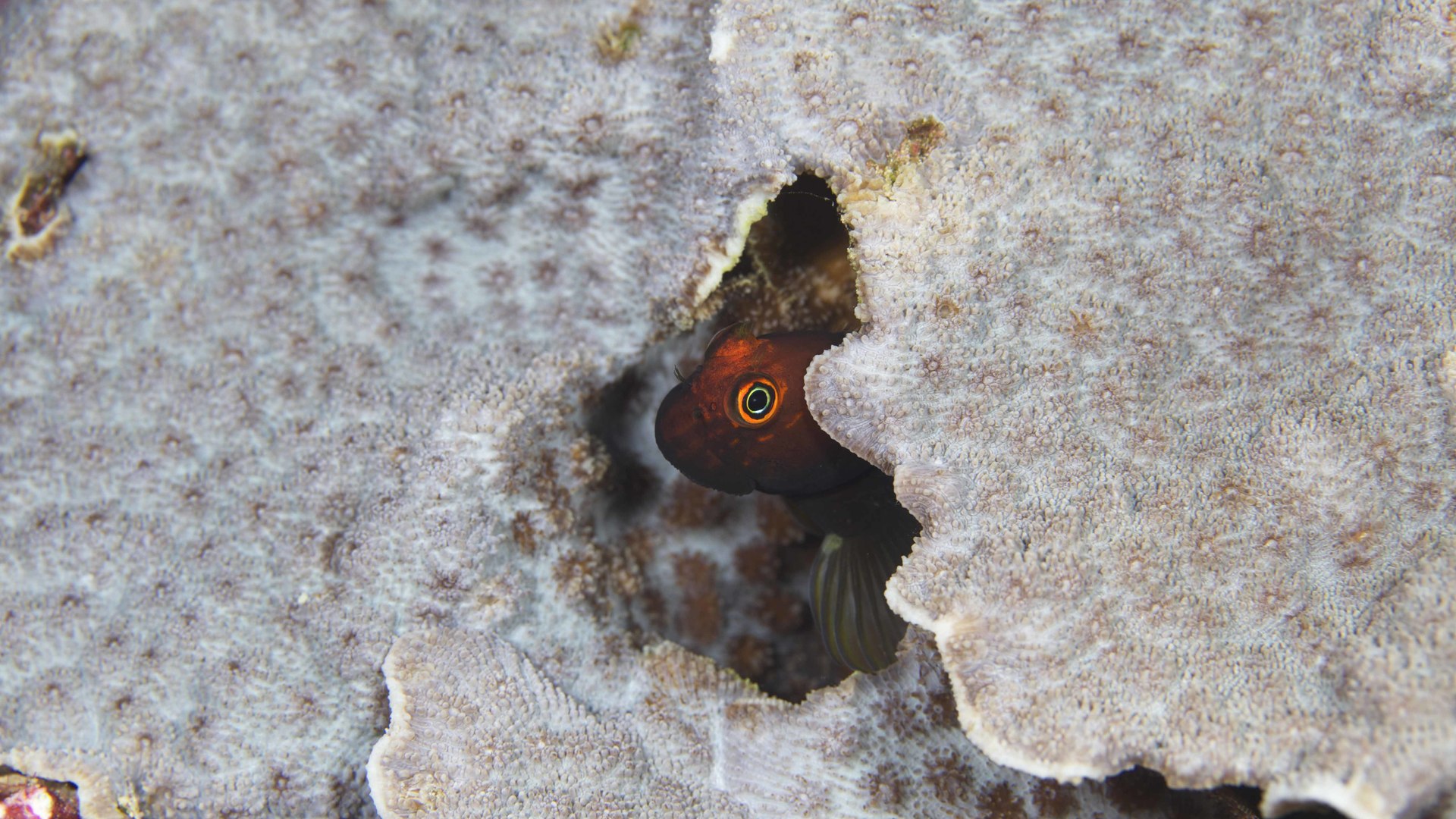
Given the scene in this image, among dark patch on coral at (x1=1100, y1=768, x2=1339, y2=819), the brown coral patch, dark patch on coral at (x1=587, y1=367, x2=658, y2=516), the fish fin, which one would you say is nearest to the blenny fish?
the fish fin

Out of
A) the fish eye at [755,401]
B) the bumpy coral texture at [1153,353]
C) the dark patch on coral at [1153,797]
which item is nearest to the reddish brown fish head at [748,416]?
the fish eye at [755,401]

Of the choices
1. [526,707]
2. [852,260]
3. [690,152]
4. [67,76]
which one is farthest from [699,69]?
[67,76]

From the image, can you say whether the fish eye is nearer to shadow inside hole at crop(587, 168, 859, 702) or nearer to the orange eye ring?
the orange eye ring

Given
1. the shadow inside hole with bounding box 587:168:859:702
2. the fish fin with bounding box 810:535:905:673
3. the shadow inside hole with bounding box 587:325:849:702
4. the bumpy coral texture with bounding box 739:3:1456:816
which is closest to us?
the bumpy coral texture with bounding box 739:3:1456:816

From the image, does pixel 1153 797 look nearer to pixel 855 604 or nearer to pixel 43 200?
pixel 855 604

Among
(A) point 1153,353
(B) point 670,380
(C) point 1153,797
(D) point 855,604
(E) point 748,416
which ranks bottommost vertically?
(D) point 855,604

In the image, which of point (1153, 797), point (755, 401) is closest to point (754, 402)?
point (755, 401)

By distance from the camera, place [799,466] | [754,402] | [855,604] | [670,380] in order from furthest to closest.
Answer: [670,380], [855,604], [799,466], [754,402]

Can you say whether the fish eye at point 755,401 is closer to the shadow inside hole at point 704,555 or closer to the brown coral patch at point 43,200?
the shadow inside hole at point 704,555
